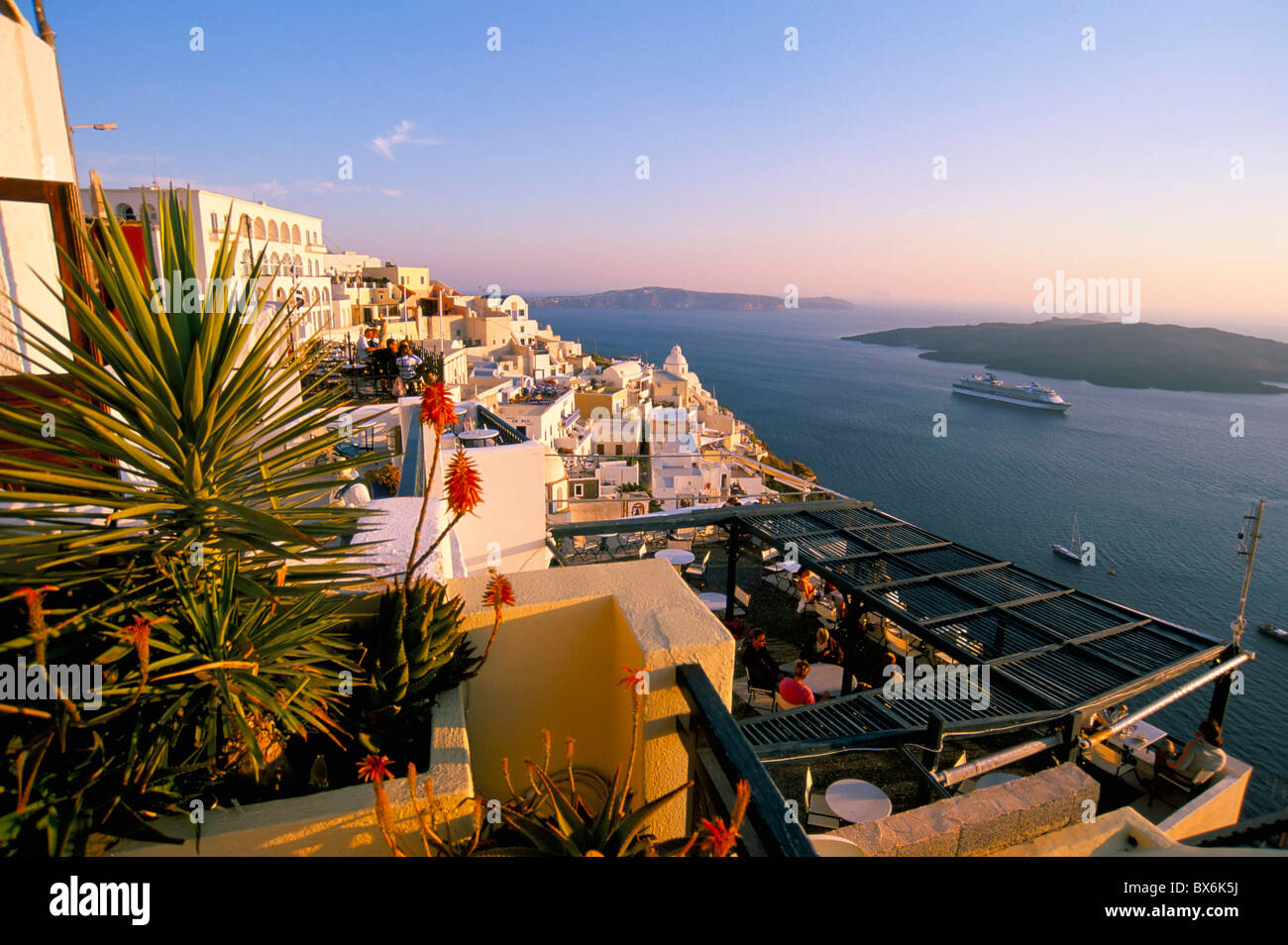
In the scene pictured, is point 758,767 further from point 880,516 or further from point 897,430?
point 897,430

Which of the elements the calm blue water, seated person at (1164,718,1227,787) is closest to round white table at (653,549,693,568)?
seated person at (1164,718,1227,787)

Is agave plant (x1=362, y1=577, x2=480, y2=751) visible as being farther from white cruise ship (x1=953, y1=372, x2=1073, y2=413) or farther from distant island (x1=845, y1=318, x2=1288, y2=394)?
distant island (x1=845, y1=318, x2=1288, y2=394)

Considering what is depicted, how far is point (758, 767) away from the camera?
1734 millimetres

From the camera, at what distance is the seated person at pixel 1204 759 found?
21.8ft

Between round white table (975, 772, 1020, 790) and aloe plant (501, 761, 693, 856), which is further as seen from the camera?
round white table (975, 772, 1020, 790)

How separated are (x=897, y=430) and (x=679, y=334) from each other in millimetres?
114144

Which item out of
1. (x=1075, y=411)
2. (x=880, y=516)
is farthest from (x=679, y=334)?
(x=880, y=516)

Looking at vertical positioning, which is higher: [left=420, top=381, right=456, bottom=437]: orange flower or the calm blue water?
[left=420, top=381, right=456, bottom=437]: orange flower

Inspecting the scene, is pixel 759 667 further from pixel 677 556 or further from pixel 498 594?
pixel 498 594

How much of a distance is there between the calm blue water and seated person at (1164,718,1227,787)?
47.2 ft

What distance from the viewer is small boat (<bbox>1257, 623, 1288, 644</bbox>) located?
26.4m

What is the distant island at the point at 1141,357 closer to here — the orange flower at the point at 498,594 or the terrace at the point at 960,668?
the terrace at the point at 960,668

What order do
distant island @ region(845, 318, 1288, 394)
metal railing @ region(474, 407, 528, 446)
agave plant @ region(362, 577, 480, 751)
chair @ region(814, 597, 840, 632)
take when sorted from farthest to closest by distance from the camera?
distant island @ region(845, 318, 1288, 394)
chair @ region(814, 597, 840, 632)
metal railing @ region(474, 407, 528, 446)
agave plant @ region(362, 577, 480, 751)

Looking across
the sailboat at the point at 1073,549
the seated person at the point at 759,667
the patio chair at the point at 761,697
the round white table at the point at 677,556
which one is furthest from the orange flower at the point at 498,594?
the sailboat at the point at 1073,549
